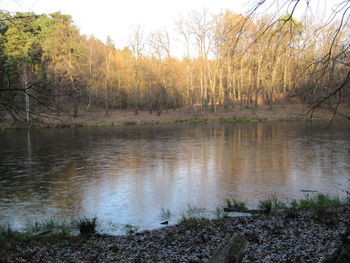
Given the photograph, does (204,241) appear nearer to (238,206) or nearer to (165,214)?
(165,214)

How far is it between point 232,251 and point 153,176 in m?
10.3

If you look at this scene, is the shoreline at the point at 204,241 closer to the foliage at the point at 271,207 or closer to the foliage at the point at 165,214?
the foliage at the point at 271,207

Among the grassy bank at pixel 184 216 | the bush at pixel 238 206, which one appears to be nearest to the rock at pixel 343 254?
the grassy bank at pixel 184 216

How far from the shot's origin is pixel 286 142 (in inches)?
906

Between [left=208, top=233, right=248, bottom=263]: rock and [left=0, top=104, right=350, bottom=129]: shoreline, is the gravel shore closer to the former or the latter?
[left=208, top=233, right=248, bottom=263]: rock

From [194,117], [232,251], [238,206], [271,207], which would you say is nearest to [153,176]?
[238,206]

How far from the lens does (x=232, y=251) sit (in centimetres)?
368

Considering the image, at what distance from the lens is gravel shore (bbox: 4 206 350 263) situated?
17.3ft

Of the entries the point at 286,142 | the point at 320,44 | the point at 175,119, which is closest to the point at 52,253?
the point at 320,44

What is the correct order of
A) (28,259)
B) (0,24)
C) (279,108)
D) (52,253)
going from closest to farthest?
(0,24) < (28,259) < (52,253) < (279,108)

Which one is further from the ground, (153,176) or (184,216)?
(184,216)

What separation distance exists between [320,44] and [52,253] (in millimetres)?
5499

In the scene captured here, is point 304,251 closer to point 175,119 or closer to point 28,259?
point 28,259

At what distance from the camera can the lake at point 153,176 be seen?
9.72m
